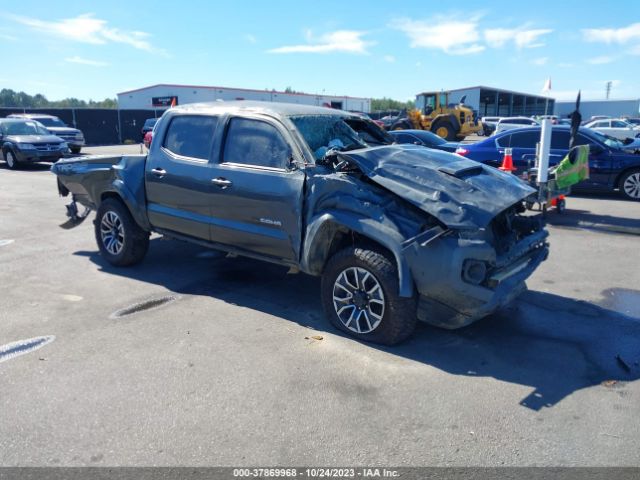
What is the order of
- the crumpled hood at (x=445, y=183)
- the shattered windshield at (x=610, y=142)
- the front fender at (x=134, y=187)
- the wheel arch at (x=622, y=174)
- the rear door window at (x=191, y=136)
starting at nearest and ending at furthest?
the crumpled hood at (x=445, y=183), the rear door window at (x=191, y=136), the front fender at (x=134, y=187), the wheel arch at (x=622, y=174), the shattered windshield at (x=610, y=142)

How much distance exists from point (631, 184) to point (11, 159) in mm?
18044

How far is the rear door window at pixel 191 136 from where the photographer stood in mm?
5574

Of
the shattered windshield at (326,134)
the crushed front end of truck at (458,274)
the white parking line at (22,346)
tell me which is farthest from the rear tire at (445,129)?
the white parking line at (22,346)

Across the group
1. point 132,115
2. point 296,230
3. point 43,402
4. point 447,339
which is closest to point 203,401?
point 43,402

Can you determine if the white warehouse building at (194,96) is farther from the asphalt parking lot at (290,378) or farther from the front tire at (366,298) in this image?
the front tire at (366,298)

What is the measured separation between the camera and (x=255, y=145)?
5176 millimetres

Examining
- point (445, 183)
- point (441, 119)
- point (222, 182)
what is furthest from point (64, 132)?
point (445, 183)

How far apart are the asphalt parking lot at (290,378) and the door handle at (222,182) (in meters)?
1.17

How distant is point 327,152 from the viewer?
4.69m

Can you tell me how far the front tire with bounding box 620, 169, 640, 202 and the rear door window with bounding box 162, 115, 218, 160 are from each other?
31.5ft

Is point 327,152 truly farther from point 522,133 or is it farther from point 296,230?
point 522,133

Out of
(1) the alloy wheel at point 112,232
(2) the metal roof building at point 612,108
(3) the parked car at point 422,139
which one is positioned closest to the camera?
A: (1) the alloy wheel at point 112,232

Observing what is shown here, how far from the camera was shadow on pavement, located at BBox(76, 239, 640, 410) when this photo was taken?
399cm

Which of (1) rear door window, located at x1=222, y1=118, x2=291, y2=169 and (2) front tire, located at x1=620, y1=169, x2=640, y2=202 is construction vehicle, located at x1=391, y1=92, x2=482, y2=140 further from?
(1) rear door window, located at x1=222, y1=118, x2=291, y2=169
